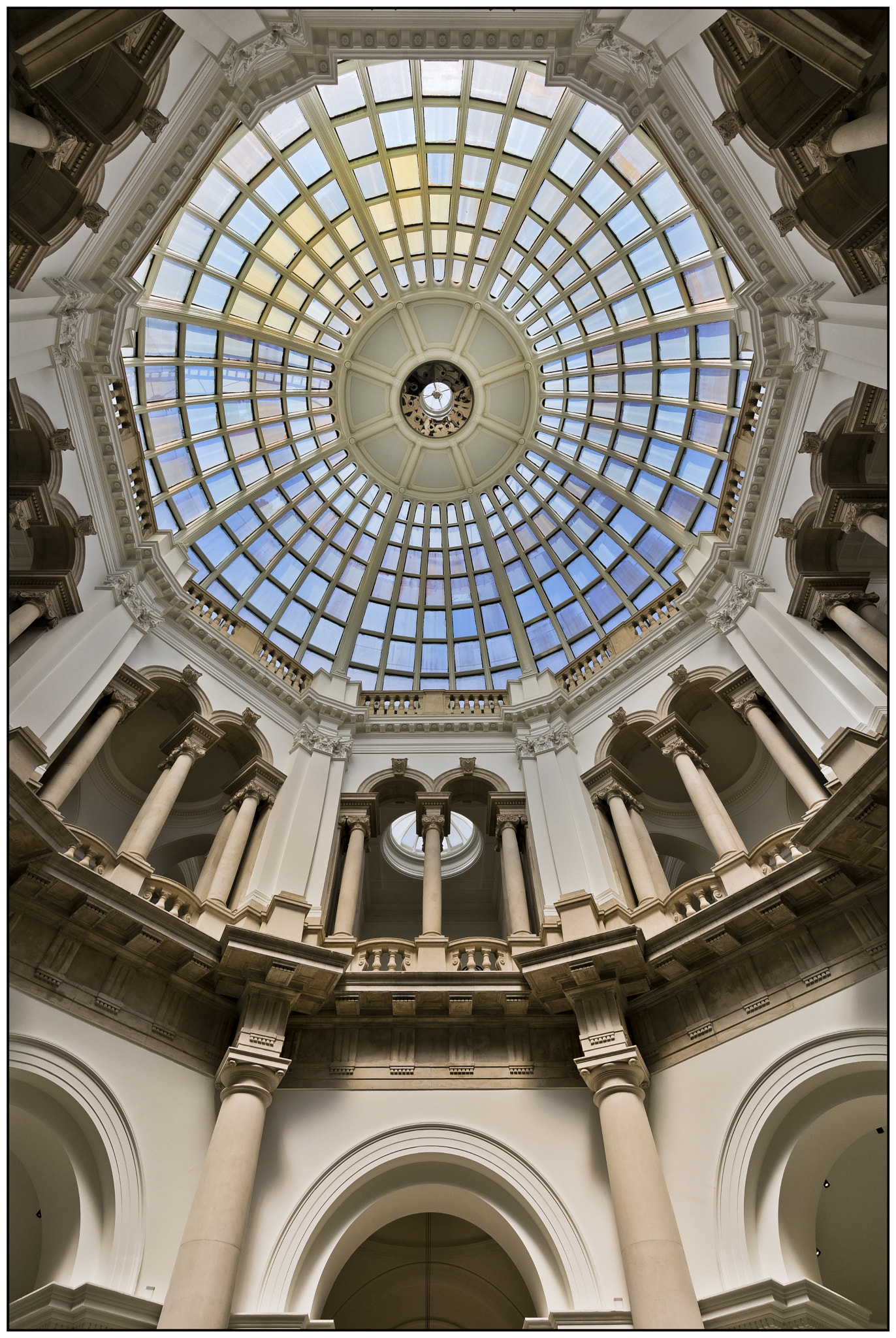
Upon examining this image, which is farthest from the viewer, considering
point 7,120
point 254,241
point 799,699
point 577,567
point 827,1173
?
point 577,567

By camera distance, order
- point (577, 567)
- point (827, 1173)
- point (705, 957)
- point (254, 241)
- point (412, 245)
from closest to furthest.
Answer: point (827, 1173) < point (705, 957) < point (254, 241) < point (412, 245) < point (577, 567)

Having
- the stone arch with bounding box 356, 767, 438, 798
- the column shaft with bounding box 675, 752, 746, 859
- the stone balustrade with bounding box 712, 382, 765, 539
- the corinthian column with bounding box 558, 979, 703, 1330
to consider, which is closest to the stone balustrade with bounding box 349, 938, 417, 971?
the corinthian column with bounding box 558, 979, 703, 1330

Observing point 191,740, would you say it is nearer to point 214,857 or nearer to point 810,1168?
point 214,857

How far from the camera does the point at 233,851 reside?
52.0 feet

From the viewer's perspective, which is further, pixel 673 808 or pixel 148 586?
pixel 673 808

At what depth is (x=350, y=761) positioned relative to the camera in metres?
19.7

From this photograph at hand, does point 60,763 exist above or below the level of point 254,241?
below

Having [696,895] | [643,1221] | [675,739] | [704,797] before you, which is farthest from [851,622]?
[643,1221]

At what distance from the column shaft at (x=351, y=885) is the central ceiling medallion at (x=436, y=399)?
1356 centimetres

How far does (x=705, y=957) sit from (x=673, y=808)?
23.6 feet

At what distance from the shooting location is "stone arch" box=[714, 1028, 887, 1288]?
34.1ft

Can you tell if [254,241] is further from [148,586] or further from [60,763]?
[60,763]

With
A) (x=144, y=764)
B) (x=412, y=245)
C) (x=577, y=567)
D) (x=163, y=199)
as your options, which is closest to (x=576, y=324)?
(x=412, y=245)

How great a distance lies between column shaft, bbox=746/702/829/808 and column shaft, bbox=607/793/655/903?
10.6ft
